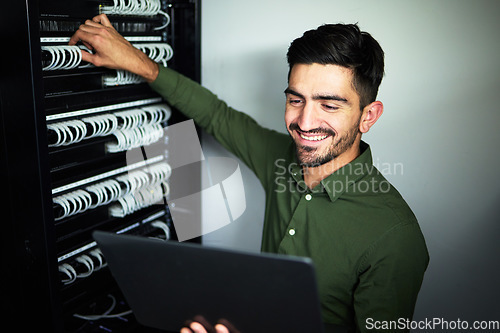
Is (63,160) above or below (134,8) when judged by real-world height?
below

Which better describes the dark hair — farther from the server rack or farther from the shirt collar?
the server rack

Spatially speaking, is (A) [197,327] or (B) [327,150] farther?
(B) [327,150]

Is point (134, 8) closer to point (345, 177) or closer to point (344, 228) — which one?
point (345, 177)

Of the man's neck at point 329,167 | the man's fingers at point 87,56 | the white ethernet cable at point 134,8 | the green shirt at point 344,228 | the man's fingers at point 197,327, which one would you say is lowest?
the man's fingers at point 197,327

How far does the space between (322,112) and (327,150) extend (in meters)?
0.13

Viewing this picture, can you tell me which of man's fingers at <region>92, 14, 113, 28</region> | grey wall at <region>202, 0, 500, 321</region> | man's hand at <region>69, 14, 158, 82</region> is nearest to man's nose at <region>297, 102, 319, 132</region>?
grey wall at <region>202, 0, 500, 321</region>

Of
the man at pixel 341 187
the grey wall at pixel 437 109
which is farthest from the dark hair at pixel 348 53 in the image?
the grey wall at pixel 437 109

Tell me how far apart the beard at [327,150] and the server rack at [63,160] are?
62 centimetres

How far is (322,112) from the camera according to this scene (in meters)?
1.59

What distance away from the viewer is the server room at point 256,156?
54.1 inches

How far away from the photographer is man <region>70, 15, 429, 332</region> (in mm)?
1519

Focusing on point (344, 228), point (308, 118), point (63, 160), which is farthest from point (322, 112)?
point (63, 160)

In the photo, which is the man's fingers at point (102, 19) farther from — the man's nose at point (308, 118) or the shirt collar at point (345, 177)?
the shirt collar at point (345, 177)

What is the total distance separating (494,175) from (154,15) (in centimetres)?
142
